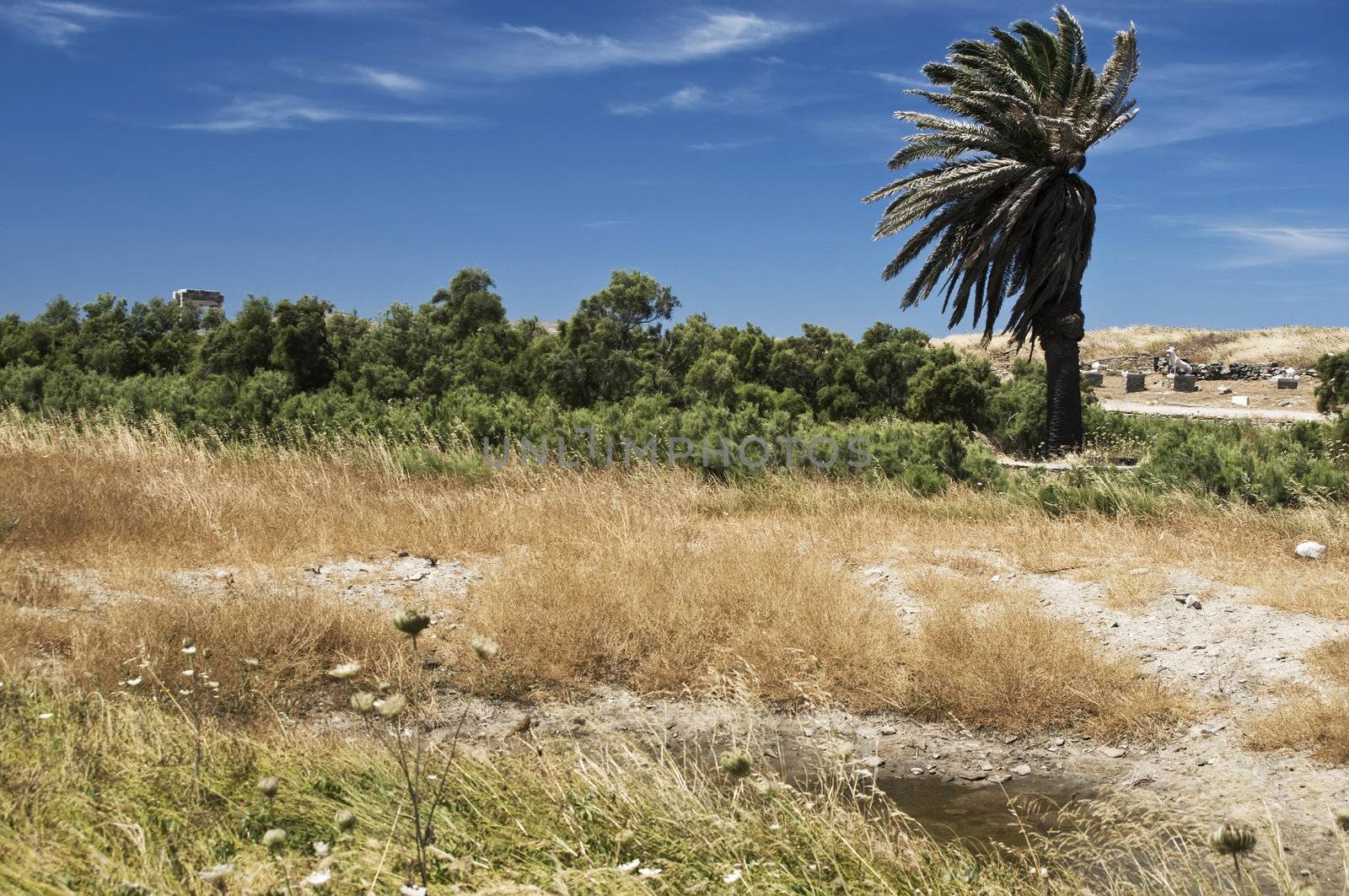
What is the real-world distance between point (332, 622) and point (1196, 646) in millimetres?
5579

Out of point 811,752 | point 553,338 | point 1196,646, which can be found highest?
point 553,338

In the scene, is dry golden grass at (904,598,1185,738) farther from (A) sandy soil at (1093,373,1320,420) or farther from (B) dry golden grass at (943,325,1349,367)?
(B) dry golden grass at (943,325,1349,367)

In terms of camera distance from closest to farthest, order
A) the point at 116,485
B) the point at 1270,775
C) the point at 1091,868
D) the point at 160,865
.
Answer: the point at 160,865
the point at 1091,868
the point at 1270,775
the point at 116,485

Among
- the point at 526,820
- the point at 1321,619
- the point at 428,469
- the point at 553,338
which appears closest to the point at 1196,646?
the point at 1321,619

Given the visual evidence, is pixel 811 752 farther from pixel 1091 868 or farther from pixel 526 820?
pixel 526 820

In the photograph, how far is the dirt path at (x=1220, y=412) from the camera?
2511 centimetres

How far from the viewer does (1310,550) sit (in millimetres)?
8133

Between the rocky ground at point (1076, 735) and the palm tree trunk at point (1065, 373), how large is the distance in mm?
10516

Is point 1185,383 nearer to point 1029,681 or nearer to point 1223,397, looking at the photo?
point 1223,397

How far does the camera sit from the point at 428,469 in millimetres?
11117

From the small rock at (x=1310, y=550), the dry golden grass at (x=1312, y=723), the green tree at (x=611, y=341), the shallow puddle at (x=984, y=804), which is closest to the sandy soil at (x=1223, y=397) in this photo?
the green tree at (x=611, y=341)

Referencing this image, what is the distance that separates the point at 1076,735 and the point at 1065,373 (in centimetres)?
1310

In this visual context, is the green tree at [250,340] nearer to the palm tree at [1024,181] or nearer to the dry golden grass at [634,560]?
the dry golden grass at [634,560]

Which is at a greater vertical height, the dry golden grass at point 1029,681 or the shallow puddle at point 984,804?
the dry golden grass at point 1029,681
